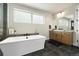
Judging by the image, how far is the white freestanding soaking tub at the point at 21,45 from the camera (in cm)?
→ 190

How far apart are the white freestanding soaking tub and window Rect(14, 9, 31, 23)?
589 millimetres

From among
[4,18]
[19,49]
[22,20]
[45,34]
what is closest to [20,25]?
[22,20]

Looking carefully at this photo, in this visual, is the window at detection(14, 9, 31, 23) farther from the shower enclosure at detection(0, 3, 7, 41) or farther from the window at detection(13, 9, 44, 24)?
the shower enclosure at detection(0, 3, 7, 41)

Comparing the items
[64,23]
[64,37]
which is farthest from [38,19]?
[64,37]

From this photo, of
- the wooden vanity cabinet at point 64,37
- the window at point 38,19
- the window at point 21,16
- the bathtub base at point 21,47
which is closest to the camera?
the bathtub base at point 21,47

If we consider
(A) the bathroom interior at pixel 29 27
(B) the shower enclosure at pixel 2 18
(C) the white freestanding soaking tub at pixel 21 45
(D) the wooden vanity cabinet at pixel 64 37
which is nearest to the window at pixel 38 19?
(A) the bathroom interior at pixel 29 27

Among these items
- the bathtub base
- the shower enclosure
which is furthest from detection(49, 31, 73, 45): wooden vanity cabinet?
the shower enclosure

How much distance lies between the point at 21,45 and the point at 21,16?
0.98 m

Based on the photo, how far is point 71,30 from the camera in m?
3.49

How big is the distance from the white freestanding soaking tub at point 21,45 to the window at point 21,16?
59 cm

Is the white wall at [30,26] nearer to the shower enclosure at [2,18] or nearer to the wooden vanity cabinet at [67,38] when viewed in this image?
the shower enclosure at [2,18]

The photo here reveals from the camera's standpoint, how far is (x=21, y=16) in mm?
2402

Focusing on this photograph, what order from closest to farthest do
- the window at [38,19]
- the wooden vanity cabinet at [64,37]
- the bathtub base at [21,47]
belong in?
the bathtub base at [21,47] < the window at [38,19] < the wooden vanity cabinet at [64,37]

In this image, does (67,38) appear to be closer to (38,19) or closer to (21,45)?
(38,19)
